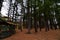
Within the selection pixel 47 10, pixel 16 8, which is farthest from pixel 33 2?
pixel 16 8

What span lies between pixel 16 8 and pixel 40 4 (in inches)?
434

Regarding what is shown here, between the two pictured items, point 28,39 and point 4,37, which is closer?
point 28,39

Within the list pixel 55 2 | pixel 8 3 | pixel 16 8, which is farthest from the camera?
pixel 8 3

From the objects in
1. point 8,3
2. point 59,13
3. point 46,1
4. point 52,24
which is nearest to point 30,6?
point 46,1

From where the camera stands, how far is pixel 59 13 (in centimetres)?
2967

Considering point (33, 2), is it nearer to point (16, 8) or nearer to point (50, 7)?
point (50, 7)

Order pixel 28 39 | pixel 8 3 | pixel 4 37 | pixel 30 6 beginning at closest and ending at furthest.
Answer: pixel 28 39 → pixel 4 37 → pixel 30 6 → pixel 8 3

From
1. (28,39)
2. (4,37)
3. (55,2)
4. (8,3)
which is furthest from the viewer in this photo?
(8,3)

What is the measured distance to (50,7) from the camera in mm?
25281

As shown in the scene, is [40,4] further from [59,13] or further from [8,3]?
[8,3]

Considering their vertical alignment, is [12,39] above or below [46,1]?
below

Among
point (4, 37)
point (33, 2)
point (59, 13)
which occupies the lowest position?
point (4, 37)

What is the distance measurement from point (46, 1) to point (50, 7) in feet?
6.20

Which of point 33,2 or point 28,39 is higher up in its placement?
point 33,2
